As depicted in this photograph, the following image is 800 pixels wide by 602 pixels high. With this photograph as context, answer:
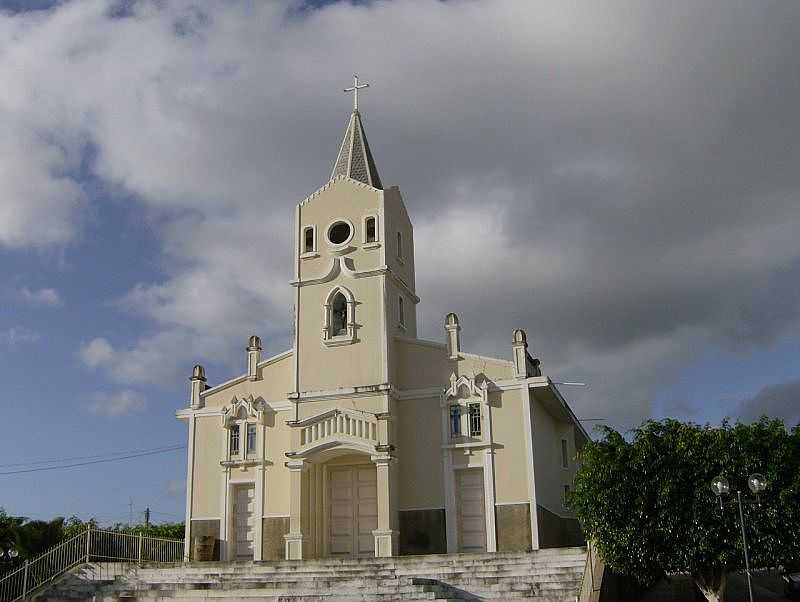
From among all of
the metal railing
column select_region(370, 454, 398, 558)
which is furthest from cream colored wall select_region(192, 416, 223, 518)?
column select_region(370, 454, 398, 558)

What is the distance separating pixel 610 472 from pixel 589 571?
245cm

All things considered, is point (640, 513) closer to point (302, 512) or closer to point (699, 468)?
point (699, 468)

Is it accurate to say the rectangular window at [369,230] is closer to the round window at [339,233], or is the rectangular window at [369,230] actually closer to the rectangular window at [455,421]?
the round window at [339,233]

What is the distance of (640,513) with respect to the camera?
70.7 ft

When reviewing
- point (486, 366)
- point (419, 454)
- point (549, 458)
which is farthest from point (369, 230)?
point (549, 458)

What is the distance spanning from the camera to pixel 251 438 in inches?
1215

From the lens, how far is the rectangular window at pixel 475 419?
2923cm

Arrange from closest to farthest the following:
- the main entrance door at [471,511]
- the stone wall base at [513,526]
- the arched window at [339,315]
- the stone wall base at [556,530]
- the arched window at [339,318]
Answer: the stone wall base at [513,526] < the stone wall base at [556,530] < the main entrance door at [471,511] < the arched window at [339,318] < the arched window at [339,315]

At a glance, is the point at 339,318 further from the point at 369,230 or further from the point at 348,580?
the point at 348,580

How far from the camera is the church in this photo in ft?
93.9

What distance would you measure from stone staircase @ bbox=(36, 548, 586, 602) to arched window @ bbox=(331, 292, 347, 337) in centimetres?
844

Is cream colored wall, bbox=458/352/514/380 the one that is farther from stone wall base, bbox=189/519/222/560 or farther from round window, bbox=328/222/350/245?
stone wall base, bbox=189/519/222/560

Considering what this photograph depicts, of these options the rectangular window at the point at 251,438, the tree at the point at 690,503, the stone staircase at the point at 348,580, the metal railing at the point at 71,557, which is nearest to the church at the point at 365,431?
the rectangular window at the point at 251,438

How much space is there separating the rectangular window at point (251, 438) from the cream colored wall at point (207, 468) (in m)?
1.01
